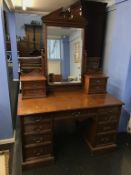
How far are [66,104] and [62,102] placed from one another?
8cm

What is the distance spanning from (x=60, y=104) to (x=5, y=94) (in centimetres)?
80

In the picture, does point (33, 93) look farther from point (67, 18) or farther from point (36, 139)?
point (67, 18)

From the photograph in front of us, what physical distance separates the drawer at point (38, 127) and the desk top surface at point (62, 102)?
173mm

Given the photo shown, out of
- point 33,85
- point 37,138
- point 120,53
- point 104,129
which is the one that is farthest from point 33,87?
point 120,53

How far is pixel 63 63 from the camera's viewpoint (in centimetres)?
216

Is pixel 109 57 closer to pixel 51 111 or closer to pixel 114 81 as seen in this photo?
pixel 114 81

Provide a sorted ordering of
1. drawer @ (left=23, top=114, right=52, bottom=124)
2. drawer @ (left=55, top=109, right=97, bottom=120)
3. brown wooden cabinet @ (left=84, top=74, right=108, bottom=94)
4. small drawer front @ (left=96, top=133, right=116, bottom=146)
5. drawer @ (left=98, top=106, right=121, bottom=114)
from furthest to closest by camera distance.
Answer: brown wooden cabinet @ (left=84, top=74, right=108, bottom=94), small drawer front @ (left=96, top=133, right=116, bottom=146), drawer @ (left=98, top=106, right=121, bottom=114), drawer @ (left=55, top=109, right=97, bottom=120), drawer @ (left=23, top=114, right=52, bottom=124)

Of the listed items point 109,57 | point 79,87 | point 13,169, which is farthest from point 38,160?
point 109,57

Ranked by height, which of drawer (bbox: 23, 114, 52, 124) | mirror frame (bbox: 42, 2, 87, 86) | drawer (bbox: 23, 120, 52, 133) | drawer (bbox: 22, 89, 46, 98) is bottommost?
drawer (bbox: 23, 120, 52, 133)

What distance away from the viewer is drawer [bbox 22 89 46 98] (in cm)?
184

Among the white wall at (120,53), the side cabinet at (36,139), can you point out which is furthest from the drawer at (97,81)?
the side cabinet at (36,139)

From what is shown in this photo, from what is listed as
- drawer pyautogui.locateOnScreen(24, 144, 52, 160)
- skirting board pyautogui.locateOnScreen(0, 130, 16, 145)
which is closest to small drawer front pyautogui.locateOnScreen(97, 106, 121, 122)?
drawer pyautogui.locateOnScreen(24, 144, 52, 160)

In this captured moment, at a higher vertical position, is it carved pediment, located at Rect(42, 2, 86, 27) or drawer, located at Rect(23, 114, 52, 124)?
carved pediment, located at Rect(42, 2, 86, 27)

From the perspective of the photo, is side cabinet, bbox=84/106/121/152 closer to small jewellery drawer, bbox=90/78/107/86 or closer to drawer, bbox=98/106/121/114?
drawer, bbox=98/106/121/114
